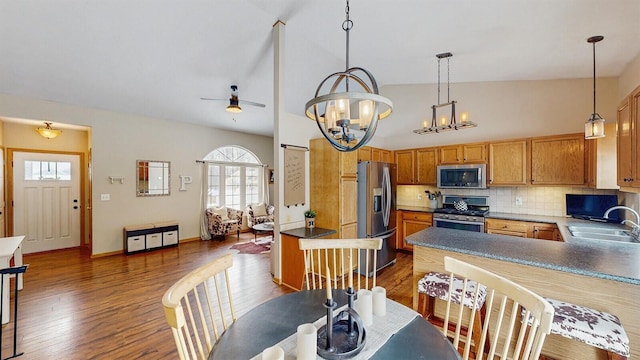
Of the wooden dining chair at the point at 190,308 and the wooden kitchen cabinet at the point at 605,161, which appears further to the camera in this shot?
the wooden kitchen cabinet at the point at 605,161

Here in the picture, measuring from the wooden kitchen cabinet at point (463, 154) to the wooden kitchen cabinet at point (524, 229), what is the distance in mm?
1066

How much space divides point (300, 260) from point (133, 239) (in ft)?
12.2

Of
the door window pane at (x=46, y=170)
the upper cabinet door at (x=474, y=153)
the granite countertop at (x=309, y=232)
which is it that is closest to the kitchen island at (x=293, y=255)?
the granite countertop at (x=309, y=232)

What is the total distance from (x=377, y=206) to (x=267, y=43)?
9.54ft

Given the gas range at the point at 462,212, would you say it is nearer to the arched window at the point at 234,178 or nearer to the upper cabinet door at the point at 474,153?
the upper cabinet door at the point at 474,153

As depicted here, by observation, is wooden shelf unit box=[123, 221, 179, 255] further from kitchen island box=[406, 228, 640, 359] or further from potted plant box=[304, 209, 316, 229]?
kitchen island box=[406, 228, 640, 359]

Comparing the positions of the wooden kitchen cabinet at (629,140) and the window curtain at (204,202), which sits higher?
the wooden kitchen cabinet at (629,140)

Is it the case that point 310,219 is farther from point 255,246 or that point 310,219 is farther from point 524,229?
point 524,229

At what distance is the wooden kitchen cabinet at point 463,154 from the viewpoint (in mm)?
4242

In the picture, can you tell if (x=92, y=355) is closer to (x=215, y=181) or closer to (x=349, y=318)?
(x=349, y=318)

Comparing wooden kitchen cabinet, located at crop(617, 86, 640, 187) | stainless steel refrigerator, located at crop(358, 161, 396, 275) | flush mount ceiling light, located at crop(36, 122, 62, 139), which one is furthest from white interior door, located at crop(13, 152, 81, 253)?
wooden kitchen cabinet, located at crop(617, 86, 640, 187)

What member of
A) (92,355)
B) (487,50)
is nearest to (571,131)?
(487,50)

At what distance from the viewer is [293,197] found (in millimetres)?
3578

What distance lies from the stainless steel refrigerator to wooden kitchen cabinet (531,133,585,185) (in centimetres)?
216
